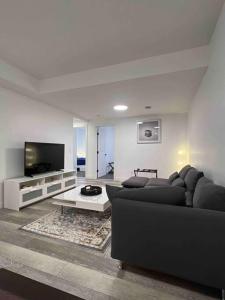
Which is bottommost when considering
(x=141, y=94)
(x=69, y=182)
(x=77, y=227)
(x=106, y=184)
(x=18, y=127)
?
(x=77, y=227)

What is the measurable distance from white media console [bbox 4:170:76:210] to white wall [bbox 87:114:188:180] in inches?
94.1

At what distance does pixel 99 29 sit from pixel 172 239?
2.46 m

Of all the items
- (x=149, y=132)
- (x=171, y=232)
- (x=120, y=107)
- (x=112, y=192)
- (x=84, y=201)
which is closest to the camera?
(x=171, y=232)

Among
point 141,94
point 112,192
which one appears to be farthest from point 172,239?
point 141,94

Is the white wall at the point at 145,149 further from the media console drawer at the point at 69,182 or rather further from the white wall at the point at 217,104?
the white wall at the point at 217,104

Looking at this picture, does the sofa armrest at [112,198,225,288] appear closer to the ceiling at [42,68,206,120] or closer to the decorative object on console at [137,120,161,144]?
the ceiling at [42,68,206,120]

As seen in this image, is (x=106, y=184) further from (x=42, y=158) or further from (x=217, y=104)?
(x=42, y=158)

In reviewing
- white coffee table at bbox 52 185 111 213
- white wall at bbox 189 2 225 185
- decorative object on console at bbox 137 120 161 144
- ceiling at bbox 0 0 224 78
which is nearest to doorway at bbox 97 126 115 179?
decorative object on console at bbox 137 120 161 144

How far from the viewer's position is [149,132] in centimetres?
595

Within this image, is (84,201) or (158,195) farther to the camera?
(84,201)

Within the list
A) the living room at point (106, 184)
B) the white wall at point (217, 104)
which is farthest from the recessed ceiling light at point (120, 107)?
the white wall at point (217, 104)

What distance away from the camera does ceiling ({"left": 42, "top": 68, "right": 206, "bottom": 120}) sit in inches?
114

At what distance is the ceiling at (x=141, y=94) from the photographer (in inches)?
114

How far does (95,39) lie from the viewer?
89.7 inches
